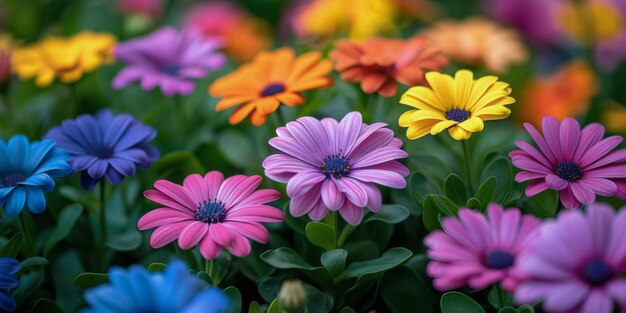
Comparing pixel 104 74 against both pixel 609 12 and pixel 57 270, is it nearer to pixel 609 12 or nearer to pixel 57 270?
pixel 57 270

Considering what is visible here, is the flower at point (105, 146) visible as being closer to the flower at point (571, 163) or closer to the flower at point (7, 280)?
the flower at point (7, 280)

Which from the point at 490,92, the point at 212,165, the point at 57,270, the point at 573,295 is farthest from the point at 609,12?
the point at 57,270

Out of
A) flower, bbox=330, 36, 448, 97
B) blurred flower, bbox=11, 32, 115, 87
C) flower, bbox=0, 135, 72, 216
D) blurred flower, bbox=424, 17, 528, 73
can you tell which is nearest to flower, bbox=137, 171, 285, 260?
flower, bbox=0, 135, 72, 216

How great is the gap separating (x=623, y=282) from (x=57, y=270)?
66 cm

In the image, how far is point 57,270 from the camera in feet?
2.71

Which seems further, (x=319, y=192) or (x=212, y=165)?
(x=212, y=165)

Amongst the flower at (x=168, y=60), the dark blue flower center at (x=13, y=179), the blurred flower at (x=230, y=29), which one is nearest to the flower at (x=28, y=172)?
the dark blue flower center at (x=13, y=179)

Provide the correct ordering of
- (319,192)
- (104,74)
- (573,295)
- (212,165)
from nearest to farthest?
(573,295) → (319,192) → (212,165) → (104,74)

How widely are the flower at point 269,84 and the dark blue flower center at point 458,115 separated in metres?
0.17

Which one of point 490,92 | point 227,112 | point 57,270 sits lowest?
point 57,270

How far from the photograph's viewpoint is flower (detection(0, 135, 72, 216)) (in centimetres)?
68

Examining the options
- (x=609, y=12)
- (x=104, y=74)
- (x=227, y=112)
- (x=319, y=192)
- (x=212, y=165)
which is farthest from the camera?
(x=609, y=12)

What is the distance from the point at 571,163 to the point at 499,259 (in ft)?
0.66

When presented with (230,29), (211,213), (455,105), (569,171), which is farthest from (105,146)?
(230,29)
